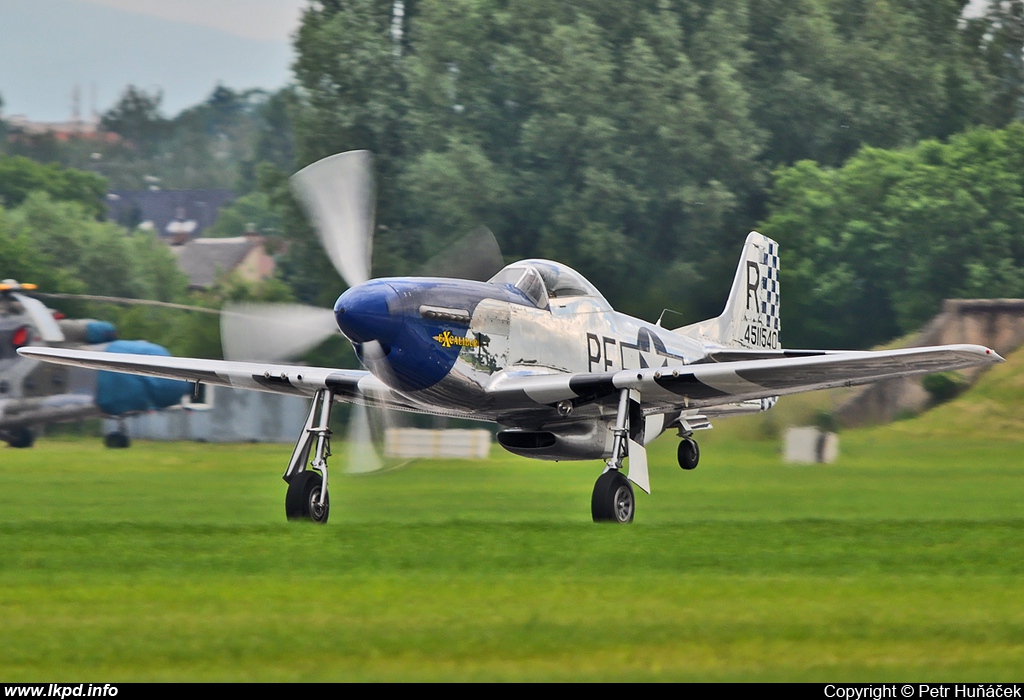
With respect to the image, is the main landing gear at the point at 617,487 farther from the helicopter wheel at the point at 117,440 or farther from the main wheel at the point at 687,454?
the helicopter wheel at the point at 117,440

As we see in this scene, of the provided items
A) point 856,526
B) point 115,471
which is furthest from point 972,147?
point 856,526

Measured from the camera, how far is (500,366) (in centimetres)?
1486

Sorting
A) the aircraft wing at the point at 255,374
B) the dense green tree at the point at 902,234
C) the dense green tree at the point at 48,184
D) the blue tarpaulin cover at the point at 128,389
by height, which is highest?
the dense green tree at the point at 48,184

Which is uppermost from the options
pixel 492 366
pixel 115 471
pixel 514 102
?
pixel 514 102

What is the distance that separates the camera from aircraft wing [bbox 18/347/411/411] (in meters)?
14.9

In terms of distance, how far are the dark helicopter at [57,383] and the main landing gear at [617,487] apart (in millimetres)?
20553

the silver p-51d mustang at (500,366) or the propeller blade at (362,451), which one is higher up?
the silver p-51d mustang at (500,366)

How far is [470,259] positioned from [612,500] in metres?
2.87

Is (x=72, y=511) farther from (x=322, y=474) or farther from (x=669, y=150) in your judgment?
(x=669, y=150)

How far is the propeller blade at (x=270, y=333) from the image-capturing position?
14.6m

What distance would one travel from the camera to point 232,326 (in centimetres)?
1460

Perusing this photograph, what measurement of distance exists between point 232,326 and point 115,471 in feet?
34.9

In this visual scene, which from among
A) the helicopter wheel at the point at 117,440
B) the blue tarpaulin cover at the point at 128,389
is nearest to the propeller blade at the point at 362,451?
the helicopter wheel at the point at 117,440

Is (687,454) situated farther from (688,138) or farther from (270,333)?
(688,138)
